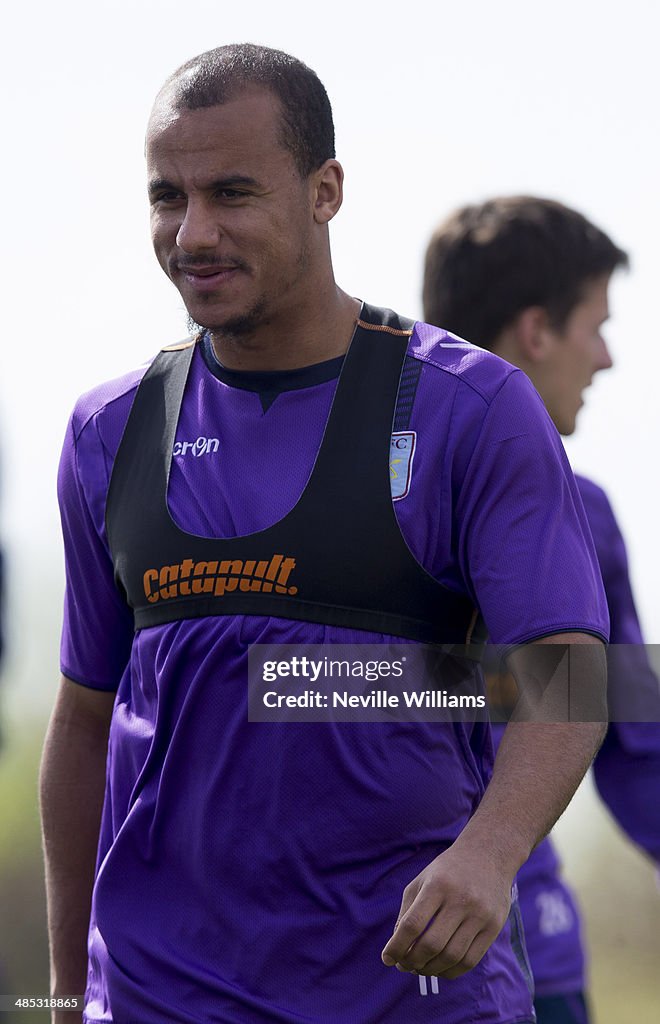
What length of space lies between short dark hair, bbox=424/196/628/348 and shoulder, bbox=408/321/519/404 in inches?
58.7

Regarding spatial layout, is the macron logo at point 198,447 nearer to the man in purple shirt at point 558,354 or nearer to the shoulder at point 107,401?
the shoulder at point 107,401

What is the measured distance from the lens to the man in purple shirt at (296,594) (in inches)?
114

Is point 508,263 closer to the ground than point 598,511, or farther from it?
farther from it

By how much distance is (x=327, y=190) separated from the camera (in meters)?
3.22

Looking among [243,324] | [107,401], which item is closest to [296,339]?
[243,324]

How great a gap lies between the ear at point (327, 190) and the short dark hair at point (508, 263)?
1.46m

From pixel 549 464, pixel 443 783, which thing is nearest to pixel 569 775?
pixel 443 783

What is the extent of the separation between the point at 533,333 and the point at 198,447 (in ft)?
5.70

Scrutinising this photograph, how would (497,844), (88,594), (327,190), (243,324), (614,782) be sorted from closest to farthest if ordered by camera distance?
(497,844) < (243,324) < (327,190) < (88,594) < (614,782)

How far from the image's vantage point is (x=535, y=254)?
4.73m

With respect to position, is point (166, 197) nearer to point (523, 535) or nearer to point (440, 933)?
point (523, 535)

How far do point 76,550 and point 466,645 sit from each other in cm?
87

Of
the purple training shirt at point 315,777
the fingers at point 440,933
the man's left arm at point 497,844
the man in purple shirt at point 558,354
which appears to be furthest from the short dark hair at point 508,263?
the fingers at point 440,933

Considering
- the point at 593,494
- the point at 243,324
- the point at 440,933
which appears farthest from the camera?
the point at 593,494
